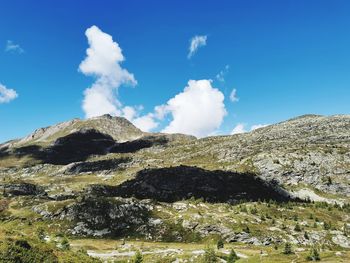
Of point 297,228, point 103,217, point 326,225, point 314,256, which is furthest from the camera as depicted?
point 103,217

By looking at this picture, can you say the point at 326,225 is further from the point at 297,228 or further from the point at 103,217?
the point at 103,217

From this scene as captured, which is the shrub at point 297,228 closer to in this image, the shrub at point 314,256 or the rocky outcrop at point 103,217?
the shrub at point 314,256

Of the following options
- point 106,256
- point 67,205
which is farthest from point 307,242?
point 67,205

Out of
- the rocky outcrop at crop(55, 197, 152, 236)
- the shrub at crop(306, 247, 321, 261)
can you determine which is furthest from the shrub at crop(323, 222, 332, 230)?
the rocky outcrop at crop(55, 197, 152, 236)

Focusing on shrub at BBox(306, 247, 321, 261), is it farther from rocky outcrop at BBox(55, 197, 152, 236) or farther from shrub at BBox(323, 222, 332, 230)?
rocky outcrop at BBox(55, 197, 152, 236)

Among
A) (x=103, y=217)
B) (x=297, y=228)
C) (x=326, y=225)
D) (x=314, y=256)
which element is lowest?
(x=314, y=256)

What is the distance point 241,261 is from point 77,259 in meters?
79.3

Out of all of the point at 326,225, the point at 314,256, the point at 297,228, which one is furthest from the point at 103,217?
the point at 326,225

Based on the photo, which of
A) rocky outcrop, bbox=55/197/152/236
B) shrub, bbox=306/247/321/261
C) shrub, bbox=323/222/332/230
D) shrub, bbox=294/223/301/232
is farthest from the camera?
shrub, bbox=323/222/332/230

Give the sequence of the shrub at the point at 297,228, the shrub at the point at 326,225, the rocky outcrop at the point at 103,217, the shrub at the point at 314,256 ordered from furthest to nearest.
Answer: the shrub at the point at 326,225 < the rocky outcrop at the point at 103,217 < the shrub at the point at 297,228 < the shrub at the point at 314,256

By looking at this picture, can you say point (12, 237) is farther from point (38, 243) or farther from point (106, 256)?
point (106, 256)

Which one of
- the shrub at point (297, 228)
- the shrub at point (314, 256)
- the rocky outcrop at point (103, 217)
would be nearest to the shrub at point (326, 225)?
the shrub at point (297, 228)

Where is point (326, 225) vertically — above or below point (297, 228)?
above

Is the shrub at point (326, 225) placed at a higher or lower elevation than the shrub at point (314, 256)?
higher
